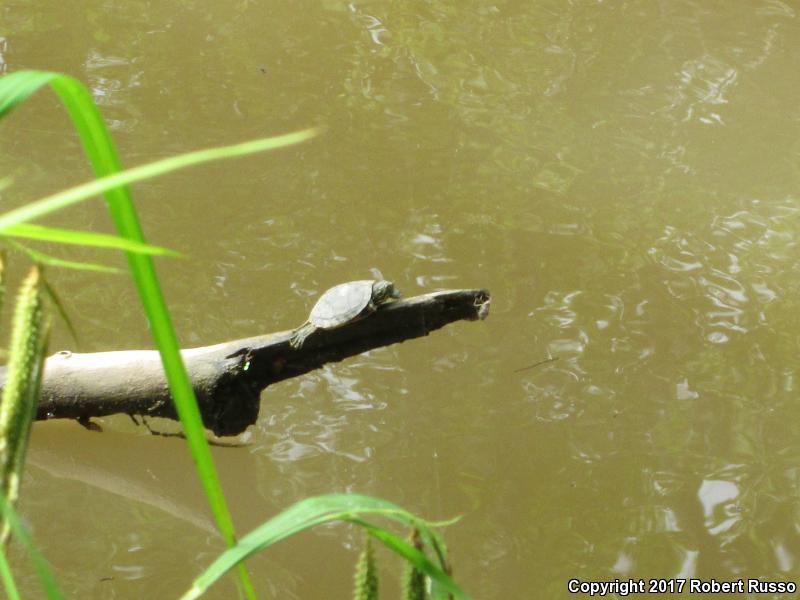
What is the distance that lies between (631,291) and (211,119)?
206 cm

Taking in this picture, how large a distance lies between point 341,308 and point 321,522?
5.32 ft

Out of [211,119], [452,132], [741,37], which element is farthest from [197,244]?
[741,37]

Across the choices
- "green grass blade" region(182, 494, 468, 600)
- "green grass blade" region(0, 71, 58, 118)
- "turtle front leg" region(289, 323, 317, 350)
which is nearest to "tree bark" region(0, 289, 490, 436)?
"turtle front leg" region(289, 323, 317, 350)

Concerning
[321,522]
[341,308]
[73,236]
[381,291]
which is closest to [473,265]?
[381,291]

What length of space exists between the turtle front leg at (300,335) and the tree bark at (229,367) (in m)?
0.01

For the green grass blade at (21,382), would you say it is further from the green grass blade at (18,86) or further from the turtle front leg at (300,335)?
the turtle front leg at (300,335)

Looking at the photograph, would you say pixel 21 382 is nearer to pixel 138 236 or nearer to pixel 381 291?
pixel 138 236

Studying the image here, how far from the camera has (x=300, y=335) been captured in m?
2.21

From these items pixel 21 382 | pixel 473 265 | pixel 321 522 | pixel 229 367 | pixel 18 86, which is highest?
pixel 18 86

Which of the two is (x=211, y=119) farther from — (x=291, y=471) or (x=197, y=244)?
(x=291, y=471)

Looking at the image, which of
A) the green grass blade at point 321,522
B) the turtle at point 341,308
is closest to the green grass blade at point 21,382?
the green grass blade at point 321,522

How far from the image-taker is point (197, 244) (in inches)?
129

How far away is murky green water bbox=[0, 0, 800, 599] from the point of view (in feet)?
7.41

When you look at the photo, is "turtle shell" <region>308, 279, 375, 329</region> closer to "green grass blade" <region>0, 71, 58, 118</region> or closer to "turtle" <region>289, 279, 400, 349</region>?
"turtle" <region>289, 279, 400, 349</region>
